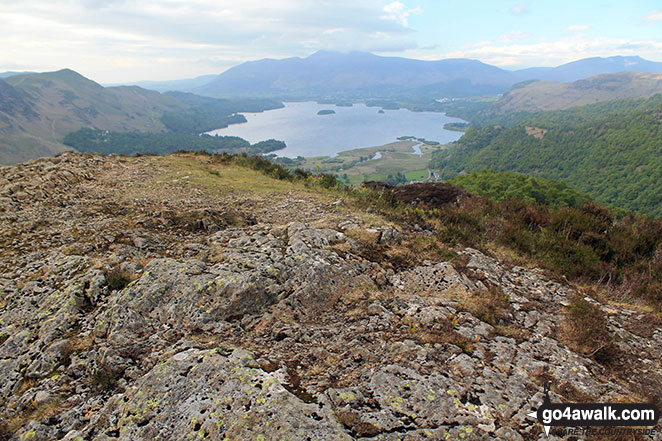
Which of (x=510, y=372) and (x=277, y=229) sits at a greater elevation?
(x=277, y=229)

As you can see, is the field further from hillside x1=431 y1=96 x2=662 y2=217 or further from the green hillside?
the green hillside

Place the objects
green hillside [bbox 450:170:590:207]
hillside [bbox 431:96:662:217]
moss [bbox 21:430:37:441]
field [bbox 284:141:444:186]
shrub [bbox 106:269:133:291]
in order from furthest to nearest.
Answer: field [bbox 284:141:444:186] < hillside [bbox 431:96:662:217] < green hillside [bbox 450:170:590:207] < shrub [bbox 106:269:133:291] < moss [bbox 21:430:37:441]

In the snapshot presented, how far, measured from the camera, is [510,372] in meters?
3.89

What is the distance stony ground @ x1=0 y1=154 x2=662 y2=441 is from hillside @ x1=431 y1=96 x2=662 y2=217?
3880 inches

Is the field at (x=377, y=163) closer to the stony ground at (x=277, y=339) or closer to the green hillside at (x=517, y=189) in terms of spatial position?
the green hillside at (x=517, y=189)

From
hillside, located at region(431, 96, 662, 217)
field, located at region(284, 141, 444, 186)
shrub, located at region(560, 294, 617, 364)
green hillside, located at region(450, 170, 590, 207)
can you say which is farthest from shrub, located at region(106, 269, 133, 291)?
hillside, located at region(431, 96, 662, 217)

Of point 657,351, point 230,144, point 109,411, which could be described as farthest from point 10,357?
point 230,144

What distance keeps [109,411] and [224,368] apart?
1.27m

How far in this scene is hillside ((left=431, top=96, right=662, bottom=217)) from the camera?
90812mm

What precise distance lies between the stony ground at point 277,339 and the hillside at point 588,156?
98.6 m

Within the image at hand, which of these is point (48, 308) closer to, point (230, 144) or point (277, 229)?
point (277, 229)

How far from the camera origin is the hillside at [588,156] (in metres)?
90.8

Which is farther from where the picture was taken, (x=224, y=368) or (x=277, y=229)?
(x=277, y=229)

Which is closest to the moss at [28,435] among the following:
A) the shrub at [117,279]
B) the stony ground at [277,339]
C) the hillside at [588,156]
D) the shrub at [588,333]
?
the stony ground at [277,339]
